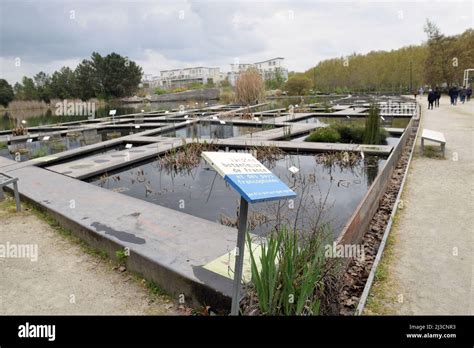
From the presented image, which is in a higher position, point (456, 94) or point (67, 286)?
point (456, 94)

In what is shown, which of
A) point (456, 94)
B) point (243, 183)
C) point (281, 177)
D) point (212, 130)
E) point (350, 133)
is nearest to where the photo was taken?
point (243, 183)

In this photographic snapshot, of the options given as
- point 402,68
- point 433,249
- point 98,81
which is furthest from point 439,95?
point 98,81

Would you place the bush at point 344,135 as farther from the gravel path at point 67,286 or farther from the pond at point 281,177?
the gravel path at point 67,286

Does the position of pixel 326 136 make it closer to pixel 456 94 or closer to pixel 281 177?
pixel 281 177

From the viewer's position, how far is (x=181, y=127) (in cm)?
1298

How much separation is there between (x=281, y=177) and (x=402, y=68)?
136 ft

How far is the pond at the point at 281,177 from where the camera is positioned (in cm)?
412

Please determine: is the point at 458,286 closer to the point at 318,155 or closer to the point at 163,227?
the point at 163,227

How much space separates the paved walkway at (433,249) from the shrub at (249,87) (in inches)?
607

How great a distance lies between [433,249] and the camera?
10.9ft

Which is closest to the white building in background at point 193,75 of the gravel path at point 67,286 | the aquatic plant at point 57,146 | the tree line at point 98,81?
the tree line at point 98,81

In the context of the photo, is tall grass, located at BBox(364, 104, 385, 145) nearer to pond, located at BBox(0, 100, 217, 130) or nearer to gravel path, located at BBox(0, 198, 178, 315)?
gravel path, located at BBox(0, 198, 178, 315)
